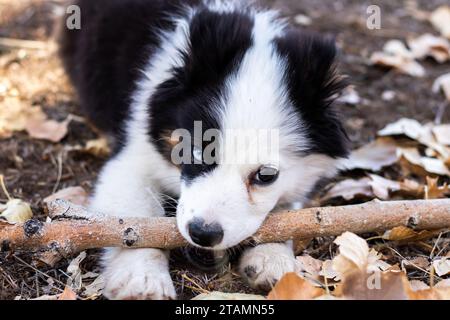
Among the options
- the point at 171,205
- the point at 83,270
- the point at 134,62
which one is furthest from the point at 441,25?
the point at 83,270

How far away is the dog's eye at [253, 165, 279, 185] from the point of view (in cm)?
279

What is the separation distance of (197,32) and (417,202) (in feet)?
4.41

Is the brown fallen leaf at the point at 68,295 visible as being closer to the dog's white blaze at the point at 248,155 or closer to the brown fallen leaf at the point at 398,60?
the dog's white blaze at the point at 248,155

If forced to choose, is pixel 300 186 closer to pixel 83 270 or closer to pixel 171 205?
pixel 171 205

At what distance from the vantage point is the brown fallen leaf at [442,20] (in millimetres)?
6398

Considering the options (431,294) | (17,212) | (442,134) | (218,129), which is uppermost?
(218,129)

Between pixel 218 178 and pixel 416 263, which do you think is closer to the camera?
pixel 218 178

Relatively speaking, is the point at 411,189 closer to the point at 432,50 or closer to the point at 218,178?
the point at 218,178

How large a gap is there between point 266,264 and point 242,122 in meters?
0.65

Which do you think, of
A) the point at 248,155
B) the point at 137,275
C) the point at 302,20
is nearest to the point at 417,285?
the point at 248,155

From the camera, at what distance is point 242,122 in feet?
8.93

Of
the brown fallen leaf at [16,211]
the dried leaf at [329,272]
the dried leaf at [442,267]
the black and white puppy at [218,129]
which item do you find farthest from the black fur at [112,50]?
the dried leaf at [442,267]

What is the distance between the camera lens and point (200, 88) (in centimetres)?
298

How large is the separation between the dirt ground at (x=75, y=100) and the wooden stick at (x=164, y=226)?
221mm
